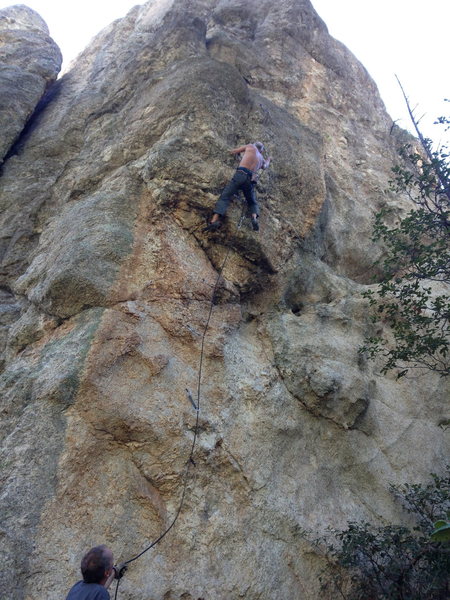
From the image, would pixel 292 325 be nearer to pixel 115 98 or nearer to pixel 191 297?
pixel 191 297

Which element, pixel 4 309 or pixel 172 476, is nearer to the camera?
pixel 172 476

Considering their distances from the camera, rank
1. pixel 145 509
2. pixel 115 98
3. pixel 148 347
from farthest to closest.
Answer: pixel 115 98
pixel 148 347
pixel 145 509

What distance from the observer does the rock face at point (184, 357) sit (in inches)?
204

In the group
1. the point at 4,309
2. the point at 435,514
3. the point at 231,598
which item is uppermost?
the point at 435,514

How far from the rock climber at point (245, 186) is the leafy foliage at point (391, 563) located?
15.8 ft

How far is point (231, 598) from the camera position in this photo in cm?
511

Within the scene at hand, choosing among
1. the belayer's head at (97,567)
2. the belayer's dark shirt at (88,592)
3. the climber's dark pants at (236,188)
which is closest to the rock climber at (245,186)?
the climber's dark pants at (236,188)

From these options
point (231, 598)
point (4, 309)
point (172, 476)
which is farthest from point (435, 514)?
point (4, 309)

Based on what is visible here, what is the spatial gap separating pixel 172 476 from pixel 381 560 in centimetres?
284

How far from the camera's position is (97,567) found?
12.1ft

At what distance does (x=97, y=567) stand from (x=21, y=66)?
13700 millimetres

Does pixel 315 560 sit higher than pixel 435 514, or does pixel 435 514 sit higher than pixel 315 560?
pixel 435 514

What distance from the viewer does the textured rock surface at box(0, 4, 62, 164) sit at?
11086mm

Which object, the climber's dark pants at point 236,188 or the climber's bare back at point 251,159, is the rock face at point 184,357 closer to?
the climber's dark pants at point 236,188
